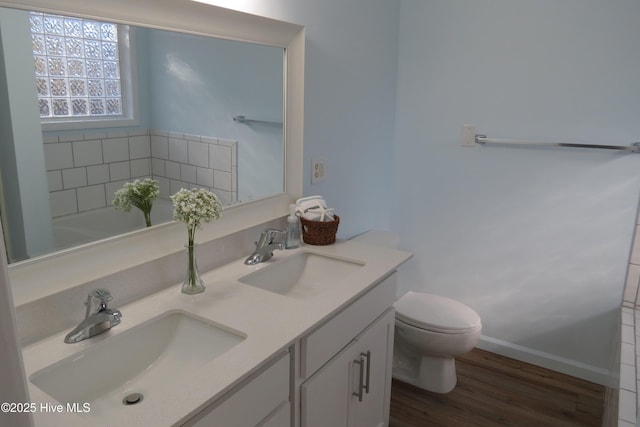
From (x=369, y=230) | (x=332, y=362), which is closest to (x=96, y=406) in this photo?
(x=332, y=362)

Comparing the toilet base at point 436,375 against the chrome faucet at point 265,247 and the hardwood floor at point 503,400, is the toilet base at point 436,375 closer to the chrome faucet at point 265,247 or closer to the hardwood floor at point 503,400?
the hardwood floor at point 503,400

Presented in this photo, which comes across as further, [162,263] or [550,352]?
[550,352]

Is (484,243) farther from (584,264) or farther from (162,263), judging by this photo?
(162,263)

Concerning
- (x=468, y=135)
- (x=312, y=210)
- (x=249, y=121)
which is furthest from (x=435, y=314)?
(x=249, y=121)

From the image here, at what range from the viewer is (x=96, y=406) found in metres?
1.15

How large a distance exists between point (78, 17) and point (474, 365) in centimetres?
Result: 248

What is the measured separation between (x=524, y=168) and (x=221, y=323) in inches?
75.3

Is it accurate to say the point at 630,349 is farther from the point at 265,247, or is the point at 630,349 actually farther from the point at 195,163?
the point at 195,163

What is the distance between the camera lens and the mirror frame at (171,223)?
1.23 metres

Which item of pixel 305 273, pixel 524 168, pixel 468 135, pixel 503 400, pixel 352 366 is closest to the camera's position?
pixel 352 366

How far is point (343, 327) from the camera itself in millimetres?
1578

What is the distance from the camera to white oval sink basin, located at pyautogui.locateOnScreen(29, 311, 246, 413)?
1146 mm

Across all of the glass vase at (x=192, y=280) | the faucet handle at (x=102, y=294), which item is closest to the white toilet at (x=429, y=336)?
the glass vase at (x=192, y=280)

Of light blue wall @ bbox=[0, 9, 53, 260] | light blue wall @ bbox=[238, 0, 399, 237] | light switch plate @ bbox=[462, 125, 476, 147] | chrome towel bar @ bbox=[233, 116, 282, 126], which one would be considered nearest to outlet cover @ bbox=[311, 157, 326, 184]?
light blue wall @ bbox=[238, 0, 399, 237]
